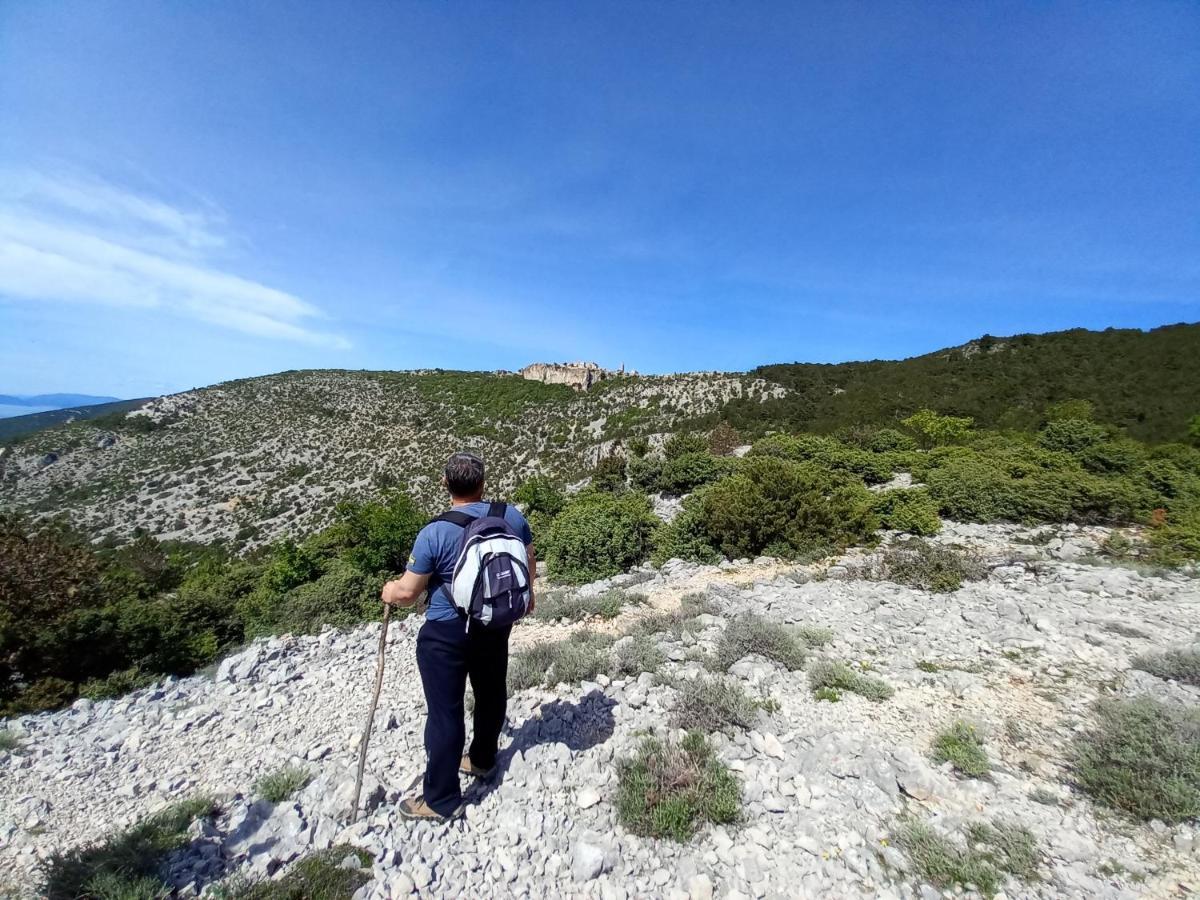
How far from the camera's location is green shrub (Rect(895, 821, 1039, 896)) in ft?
8.65

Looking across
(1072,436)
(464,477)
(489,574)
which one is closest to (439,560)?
(489,574)

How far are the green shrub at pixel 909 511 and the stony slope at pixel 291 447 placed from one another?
78.0 ft

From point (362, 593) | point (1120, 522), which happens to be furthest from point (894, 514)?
point (362, 593)

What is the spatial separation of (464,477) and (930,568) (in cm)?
706

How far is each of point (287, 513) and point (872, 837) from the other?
153 ft

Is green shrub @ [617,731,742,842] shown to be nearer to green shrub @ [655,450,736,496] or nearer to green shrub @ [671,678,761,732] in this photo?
green shrub @ [671,678,761,732]

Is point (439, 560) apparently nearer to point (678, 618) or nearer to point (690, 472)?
point (678, 618)

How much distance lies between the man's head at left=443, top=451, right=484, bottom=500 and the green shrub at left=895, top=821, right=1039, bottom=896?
335 centimetres

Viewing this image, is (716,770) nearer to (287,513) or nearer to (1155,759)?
(1155,759)

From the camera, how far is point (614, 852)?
300cm

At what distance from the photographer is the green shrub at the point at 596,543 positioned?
29.5ft

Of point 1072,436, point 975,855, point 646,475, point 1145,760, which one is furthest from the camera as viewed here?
point 1072,436

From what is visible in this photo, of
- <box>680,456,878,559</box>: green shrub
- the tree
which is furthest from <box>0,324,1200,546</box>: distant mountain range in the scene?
<box>680,456,878,559</box>: green shrub

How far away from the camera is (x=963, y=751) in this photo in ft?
11.5
